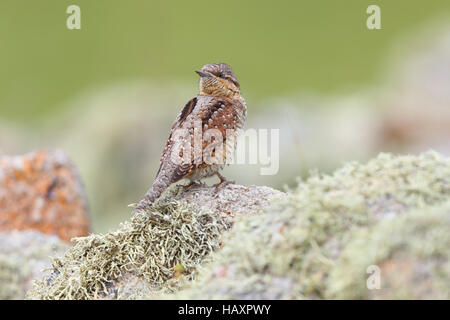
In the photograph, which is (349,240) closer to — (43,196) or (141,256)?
(141,256)

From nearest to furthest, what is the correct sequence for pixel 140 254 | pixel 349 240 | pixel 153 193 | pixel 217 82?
1. pixel 349 240
2. pixel 140 254
3. pixel 153 193
4. pixel 217 82

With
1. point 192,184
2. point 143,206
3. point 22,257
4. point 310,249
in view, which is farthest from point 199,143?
point 310,249

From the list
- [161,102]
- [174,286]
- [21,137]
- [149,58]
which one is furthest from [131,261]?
[21,137]

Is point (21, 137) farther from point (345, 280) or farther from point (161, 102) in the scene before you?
point (345, 280)

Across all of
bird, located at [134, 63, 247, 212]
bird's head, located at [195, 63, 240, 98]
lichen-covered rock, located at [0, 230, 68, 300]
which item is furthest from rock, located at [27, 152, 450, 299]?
bird's head, located at [195, 63, 240, 98]

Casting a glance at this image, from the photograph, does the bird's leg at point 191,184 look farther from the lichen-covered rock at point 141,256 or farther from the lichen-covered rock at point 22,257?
the lichen-covered rock at point 22,257

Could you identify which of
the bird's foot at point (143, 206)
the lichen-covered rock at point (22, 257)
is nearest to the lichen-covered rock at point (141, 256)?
the bird's foot at point (143, 206)
